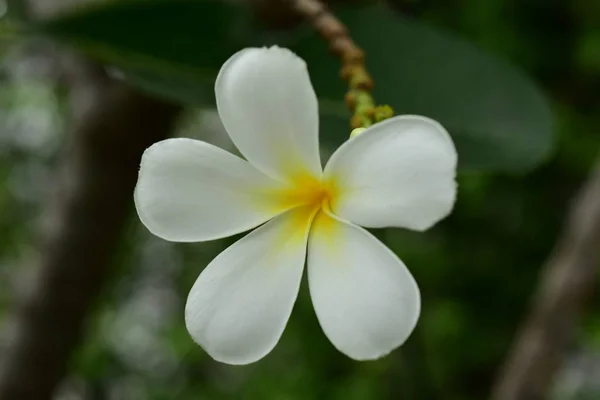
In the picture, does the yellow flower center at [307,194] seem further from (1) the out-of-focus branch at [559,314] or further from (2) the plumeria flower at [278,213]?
(1) the out-of-focus branch at [559,314]

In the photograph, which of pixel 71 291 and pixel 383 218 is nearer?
pixel 383 218

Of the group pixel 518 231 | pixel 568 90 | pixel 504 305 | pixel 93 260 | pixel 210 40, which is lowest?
pixel 504 305

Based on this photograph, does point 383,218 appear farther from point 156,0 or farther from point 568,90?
point 568,90

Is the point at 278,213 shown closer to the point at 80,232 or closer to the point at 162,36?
the point at 162,36

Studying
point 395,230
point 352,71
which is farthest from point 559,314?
point 352,71

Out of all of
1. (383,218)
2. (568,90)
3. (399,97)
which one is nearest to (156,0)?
(399,97)

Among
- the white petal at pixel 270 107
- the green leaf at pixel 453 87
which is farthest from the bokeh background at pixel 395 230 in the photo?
the white petal at pixel 270 107

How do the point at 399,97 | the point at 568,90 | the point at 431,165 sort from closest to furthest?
the point at 431,165
the point at 399,97
the point at 568,90
